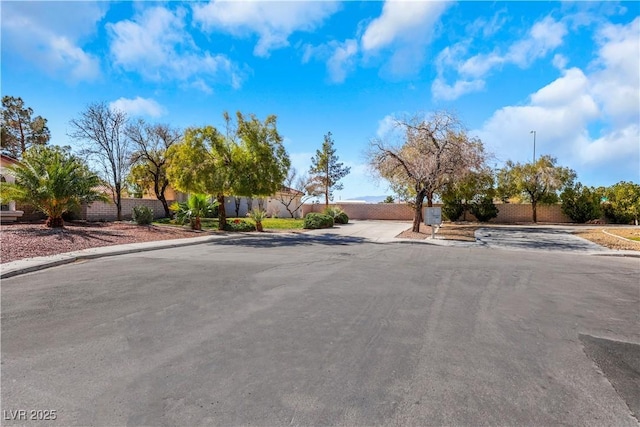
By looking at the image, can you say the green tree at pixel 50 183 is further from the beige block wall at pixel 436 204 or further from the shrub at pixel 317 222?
the beige block wall at pixel 436 204

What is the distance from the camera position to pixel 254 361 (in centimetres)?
363

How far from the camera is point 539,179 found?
98.8ft

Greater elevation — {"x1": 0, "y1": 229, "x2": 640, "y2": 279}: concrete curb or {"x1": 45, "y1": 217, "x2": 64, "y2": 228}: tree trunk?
{"x1": 45, "y1": 217, "x2": 64, "y2": 228}: tree trunk

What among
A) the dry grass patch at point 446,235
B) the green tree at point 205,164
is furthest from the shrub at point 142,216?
the dry grass patch at point 446,235

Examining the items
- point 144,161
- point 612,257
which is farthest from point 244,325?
point 144,161

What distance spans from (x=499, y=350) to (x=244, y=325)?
323cm

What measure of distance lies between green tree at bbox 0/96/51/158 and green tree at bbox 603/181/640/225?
1969 inches

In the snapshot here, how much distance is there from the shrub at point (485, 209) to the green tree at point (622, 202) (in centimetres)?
859

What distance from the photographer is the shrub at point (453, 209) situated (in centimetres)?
3312

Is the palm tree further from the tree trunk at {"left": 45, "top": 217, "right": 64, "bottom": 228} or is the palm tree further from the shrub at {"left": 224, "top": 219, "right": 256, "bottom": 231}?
the tree trunk at {"left": 45, "top": 217, "right": 64, "bottom": 228}

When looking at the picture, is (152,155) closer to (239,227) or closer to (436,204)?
(239,227)

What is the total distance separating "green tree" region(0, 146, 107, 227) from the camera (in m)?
14.2

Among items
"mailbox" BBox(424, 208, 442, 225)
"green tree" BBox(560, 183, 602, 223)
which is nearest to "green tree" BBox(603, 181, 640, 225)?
"green tree" BBox(560, 183, 602, 223)

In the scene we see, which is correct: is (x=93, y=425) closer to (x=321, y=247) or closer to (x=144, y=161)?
(x=321, y=247)
